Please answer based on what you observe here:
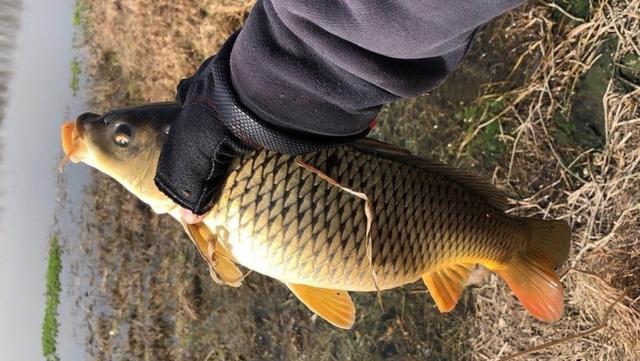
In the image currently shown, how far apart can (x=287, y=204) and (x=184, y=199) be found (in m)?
0.18

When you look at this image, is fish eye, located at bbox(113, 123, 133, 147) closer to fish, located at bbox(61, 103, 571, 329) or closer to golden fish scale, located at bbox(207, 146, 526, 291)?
fish, located at bbox(61, 103, 571, 329)

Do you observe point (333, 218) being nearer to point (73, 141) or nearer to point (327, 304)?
point (327, 304)

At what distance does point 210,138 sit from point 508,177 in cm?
109

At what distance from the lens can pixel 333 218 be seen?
0.97 metres

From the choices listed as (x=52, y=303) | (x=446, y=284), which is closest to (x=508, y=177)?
(x=446, y=284)

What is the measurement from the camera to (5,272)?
7.47ft

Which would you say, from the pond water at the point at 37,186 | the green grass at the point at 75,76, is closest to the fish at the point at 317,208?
the pond water at the point at 37,186

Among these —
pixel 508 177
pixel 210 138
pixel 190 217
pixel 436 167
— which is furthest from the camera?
pixel 508 177

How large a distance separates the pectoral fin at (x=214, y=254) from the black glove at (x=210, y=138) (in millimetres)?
85

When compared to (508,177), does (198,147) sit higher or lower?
higher

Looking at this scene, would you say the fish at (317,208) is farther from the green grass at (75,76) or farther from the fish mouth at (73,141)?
the green grass at (75,76)

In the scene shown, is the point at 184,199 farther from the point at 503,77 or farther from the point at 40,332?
the point at 40,332

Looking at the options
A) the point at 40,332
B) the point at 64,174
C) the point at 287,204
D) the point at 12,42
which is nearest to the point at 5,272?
the point at 40,332

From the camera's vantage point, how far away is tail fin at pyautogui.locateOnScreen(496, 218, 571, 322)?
120cm
